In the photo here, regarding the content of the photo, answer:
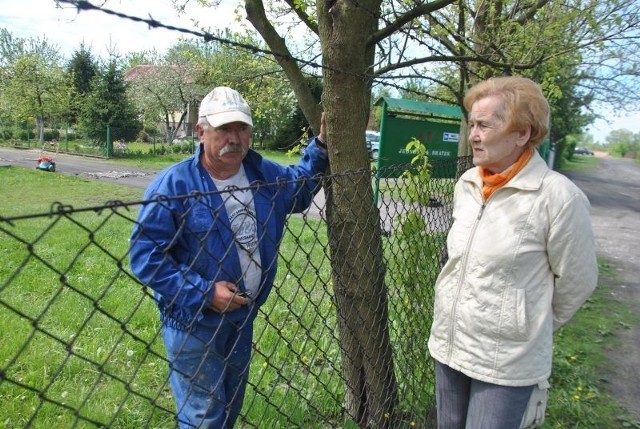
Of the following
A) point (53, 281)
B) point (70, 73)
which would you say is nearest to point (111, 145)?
point (70, 73)

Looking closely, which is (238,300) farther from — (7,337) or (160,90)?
(160,90)

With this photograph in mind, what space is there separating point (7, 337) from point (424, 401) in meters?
2.94

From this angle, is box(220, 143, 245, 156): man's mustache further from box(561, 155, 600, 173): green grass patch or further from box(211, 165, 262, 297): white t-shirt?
box(561, 155, 600, 173): green grass patch

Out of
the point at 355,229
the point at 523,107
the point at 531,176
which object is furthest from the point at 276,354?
the point at 523,107

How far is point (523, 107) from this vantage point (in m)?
1.98

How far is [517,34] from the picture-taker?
469cm

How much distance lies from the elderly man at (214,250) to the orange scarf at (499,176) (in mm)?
711

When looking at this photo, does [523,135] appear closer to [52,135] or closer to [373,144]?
[373,144]

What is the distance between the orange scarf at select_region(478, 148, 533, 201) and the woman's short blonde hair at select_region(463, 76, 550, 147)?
66mm

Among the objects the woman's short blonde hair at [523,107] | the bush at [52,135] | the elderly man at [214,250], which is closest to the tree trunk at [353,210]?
the elderly man at [214,250]

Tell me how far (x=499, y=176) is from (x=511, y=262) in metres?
0.35

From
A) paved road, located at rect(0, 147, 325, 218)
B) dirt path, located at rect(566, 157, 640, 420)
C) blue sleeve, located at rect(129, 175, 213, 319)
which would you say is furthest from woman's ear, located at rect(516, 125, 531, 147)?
paved road, located at rect(0, 147, 325, 218)

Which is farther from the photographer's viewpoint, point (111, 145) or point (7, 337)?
point (111, 145)

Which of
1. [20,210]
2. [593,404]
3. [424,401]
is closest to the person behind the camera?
[424,401]
